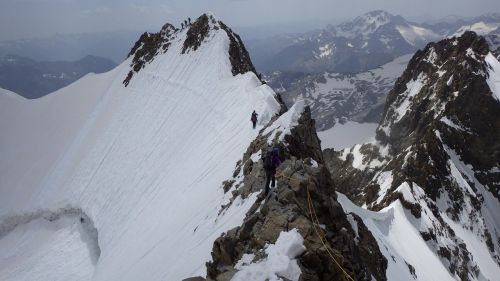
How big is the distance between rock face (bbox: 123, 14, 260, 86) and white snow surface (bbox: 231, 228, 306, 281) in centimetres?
4459

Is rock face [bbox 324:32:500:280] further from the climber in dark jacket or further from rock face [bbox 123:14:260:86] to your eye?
the climber in dark jacket

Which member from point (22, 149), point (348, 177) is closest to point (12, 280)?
point (22, 149)

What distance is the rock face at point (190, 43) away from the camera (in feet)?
212

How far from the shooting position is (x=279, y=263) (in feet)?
46.8

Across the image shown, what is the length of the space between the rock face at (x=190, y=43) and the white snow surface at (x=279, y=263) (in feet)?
146

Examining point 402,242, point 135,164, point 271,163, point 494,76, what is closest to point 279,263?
point 271,163

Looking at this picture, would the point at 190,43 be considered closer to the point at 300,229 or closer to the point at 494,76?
the point at 300,229

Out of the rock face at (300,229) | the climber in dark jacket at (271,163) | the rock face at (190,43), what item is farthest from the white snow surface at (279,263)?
the rock face at (190,43)

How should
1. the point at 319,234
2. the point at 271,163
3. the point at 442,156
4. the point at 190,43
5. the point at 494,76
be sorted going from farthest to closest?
the point at 494,76, the point at 442,156, the point at 190,43, the point at 271,163, the point at 319,234

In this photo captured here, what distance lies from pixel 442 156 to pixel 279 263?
273 ft

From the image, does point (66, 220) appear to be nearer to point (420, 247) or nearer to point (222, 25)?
point (222, 25)

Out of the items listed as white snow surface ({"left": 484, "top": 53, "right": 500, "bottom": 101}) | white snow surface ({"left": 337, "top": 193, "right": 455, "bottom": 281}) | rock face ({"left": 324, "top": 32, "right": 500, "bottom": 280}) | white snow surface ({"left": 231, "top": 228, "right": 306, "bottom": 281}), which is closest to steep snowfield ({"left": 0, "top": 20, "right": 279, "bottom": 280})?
white snow surface ({"left": 231, "top": 228, "right": 306, "bottom": 281})

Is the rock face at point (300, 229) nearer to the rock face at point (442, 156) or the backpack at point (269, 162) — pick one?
the backpack at point (269, 162)

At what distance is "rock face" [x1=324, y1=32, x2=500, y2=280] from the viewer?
69.2 m
